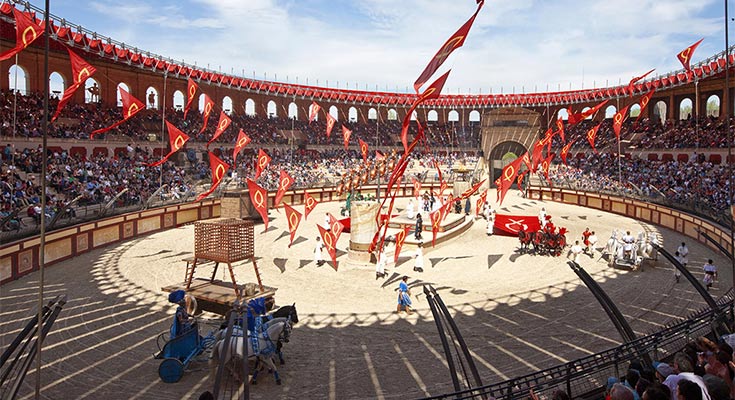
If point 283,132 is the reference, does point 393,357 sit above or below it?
below

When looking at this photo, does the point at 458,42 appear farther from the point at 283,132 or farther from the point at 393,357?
the point at 283,132

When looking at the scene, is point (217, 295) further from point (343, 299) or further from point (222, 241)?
point (343, 299)

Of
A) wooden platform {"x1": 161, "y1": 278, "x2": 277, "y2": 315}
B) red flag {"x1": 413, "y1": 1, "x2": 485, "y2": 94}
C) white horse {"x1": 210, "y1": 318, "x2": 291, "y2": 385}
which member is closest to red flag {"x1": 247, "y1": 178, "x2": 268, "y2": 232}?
wooden platform {"x1": 161, "y1": 278, "x2": 277, "y2": 315}

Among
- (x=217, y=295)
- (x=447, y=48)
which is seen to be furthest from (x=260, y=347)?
(x=447, y=48)

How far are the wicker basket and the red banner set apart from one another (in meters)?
17.2

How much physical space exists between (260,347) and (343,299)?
6.22 m

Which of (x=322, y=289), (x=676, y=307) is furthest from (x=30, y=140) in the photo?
(x=676, y=307)

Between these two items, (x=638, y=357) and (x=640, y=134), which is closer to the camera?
(x=638, y=357)

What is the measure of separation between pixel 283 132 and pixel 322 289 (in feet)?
141

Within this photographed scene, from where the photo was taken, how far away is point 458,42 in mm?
13820

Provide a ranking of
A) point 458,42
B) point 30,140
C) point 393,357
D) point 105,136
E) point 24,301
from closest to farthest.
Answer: point 393,357 < point 458,42 < point 24,301 < point 30,140 < point 105,136

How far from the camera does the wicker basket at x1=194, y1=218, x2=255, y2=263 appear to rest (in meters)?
14.2

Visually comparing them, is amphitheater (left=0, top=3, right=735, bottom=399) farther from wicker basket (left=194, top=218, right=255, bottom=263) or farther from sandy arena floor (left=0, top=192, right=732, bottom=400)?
wicker basket (left=194, top=218, right=255, bottom=263)

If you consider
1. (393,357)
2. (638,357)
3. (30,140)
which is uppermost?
(30,140)
